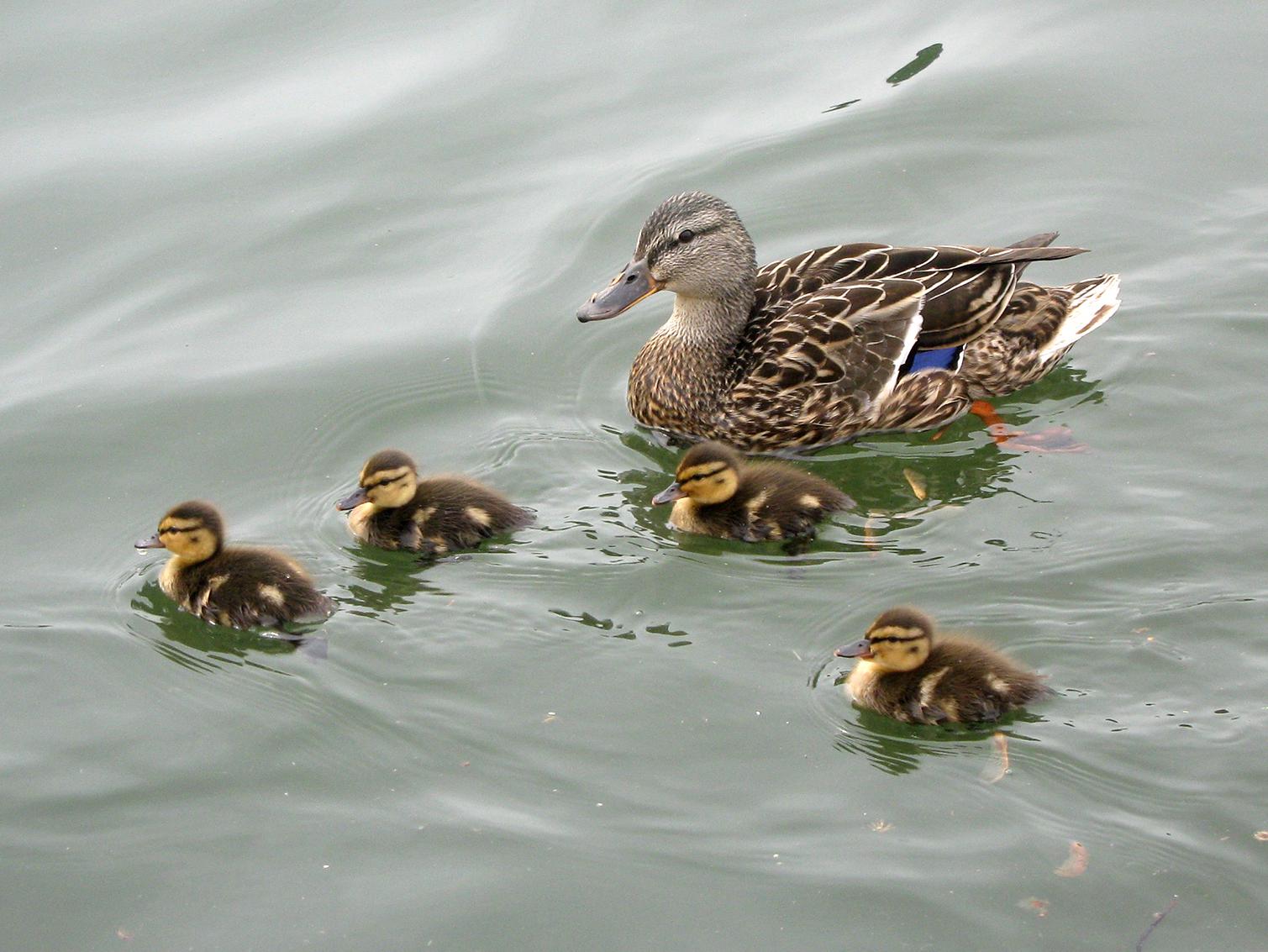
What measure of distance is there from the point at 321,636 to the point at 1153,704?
2.38 metres

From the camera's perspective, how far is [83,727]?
484cm

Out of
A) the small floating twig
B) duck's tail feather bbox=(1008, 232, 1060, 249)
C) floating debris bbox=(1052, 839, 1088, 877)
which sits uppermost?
duck's tail feather bbox=(1008, 232, 1060, 249)

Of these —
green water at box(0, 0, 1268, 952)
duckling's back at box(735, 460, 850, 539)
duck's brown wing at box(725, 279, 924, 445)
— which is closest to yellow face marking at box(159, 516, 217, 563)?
green water at box(0, 0, 1268, 952)

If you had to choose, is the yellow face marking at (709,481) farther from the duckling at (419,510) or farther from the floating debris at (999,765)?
the floating debris at (999,765)

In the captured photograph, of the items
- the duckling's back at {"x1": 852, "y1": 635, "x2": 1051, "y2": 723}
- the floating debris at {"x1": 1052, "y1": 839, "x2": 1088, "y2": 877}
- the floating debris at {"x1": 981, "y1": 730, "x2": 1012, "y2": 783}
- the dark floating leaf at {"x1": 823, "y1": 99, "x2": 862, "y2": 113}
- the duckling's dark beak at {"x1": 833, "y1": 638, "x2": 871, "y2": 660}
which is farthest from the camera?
the dark floating leaf at {"x1": 823, "y1": 99, "x2": 862, "y2": 113}

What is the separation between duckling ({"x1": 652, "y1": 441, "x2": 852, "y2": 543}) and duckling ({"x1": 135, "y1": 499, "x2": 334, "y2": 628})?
46.5 inches

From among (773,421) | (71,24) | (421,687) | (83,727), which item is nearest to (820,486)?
(773,421)

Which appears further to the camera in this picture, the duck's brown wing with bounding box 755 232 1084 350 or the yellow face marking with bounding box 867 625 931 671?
the duck's brown wing with bounding box 755 232 1084 350

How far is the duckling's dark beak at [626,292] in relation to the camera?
20.4ft

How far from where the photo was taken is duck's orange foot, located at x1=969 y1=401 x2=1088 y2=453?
5766 mm

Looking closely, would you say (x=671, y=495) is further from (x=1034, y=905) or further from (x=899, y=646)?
(x=1034, y=905)

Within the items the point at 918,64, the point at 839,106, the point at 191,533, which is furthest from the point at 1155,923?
the point at 918,64

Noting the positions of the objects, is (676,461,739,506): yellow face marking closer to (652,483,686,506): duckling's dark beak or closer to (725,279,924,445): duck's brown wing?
(652,483,686,506): duckling's dark beak

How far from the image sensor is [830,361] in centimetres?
600
